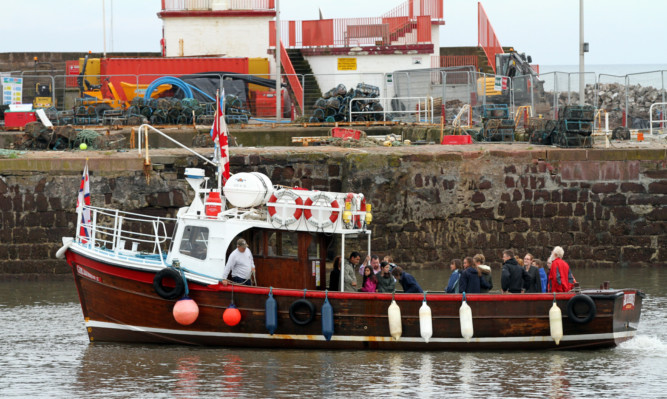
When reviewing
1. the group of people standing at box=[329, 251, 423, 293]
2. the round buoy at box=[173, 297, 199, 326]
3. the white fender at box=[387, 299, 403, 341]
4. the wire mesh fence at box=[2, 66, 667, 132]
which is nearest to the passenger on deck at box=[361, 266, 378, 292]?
the group of people standing at box=[329, 251, 423, 293]

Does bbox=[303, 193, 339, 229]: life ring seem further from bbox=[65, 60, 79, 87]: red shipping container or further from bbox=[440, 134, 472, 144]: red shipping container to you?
bbox=[65, 60, 79, 87]: red shipping container

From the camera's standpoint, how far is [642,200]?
960 inches

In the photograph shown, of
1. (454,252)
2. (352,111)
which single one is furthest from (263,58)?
(454,252)

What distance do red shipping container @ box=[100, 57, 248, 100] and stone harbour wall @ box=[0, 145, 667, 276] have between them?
13697 mm

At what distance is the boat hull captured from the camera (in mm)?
15078

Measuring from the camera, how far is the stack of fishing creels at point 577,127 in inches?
981

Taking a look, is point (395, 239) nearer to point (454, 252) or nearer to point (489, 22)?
point (454, 252)

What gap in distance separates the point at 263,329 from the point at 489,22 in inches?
1140

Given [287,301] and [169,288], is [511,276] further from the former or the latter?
[169,288]

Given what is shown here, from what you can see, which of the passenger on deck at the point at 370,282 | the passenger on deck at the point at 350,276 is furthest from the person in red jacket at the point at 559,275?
the passenger on deck at the point at 350,276

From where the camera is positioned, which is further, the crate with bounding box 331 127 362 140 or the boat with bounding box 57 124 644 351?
the crate with bounding box 331 127 362 140

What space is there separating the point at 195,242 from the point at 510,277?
462 centimetres

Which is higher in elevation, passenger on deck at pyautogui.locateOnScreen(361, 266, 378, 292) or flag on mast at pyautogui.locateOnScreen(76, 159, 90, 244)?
flag on mast at pyautogui.locateOnScreen(76, 159, 90, 244)

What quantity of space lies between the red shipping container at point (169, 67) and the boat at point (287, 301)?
22.2 meters
